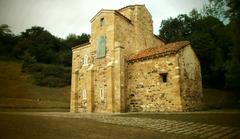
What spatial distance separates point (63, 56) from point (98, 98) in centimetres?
2863

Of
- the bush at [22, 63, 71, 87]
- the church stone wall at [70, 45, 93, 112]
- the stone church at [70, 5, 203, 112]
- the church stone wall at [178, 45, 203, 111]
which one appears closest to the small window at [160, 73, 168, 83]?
the stone church at [70, 5, 203, 112]

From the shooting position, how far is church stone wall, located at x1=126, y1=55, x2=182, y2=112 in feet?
58.6

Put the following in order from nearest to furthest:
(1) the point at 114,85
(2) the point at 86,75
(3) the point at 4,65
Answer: (1) the point at 114,85, (2) the point at 86,75, (3) the point at 4,65

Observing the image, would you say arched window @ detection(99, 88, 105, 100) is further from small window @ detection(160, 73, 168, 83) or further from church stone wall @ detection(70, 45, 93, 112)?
small window @ detection(160, 73, 168, 83)

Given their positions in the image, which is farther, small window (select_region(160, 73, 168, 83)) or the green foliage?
the green foliage

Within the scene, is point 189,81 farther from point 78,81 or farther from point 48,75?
point 48,75

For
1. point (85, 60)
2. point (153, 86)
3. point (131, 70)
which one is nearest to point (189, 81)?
point (153, 86)

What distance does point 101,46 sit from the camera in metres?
23.3

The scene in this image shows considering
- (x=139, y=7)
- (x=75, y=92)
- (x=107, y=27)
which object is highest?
(x=139, y=7)

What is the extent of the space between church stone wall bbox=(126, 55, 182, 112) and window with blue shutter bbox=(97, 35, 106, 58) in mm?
3300

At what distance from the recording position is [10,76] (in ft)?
115

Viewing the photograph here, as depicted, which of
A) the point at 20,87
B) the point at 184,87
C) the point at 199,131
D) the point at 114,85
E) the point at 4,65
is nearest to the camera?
the point at 199,131

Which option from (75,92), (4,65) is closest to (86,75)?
(75,92)

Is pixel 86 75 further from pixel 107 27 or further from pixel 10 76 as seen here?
pixel 10 76
